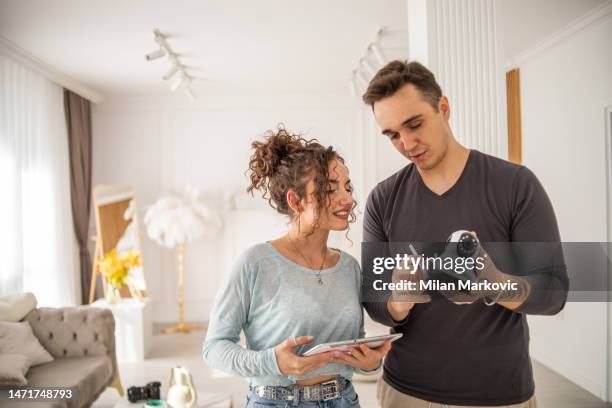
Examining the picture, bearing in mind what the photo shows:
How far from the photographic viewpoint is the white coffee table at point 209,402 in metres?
2.67

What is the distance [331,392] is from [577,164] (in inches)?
35.4

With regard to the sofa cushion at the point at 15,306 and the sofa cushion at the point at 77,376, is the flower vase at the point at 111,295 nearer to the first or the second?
the sofa cushion at the point at 77,376

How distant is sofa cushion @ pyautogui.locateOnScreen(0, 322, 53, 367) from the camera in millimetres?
2652

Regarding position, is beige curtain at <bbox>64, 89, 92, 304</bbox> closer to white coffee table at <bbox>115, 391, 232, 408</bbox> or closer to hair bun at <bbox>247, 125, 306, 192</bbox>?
white coffee table at <bbox>115, 391, 232, 408</bbox>

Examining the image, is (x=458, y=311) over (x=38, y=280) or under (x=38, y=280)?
over

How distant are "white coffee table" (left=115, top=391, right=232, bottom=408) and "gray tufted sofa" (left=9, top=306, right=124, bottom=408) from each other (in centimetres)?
22

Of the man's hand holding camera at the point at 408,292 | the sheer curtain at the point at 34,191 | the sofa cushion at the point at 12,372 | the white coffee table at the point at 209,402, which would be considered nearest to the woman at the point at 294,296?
the man's hand holding camera at the point at 408,292

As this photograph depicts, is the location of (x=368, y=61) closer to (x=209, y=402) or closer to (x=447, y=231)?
(x=209, y=402)

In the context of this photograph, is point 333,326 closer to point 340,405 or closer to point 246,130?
point 340,405

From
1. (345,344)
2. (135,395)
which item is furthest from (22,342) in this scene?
(345,344)

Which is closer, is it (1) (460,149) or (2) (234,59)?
(1) (460,149)

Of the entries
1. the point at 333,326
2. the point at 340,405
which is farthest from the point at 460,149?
the point at 340,405

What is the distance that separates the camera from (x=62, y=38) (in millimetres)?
3426

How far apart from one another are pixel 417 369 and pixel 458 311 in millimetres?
193
